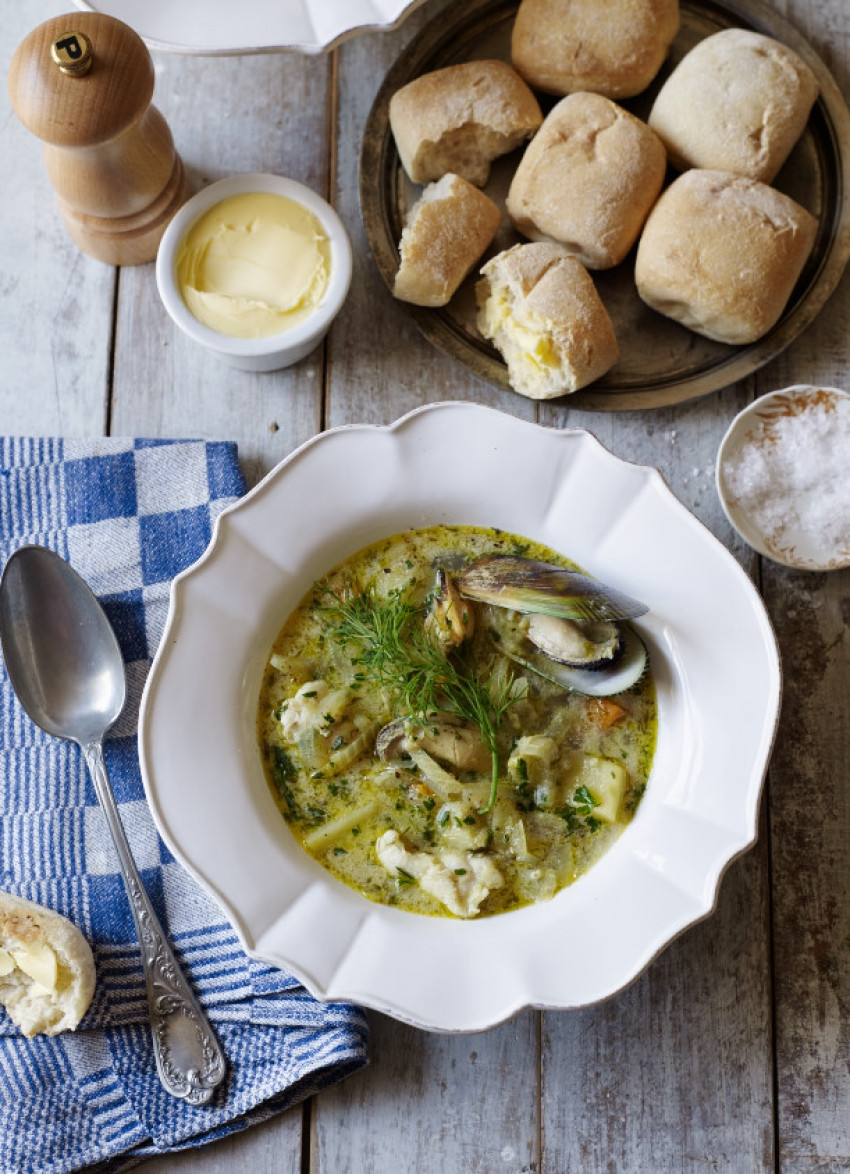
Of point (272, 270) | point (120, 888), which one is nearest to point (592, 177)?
point (272, 270)

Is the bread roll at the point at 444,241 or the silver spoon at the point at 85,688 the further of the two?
the bread roll at the point at 444,241

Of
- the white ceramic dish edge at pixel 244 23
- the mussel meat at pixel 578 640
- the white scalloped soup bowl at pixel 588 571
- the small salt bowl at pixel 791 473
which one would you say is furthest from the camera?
the small salt bowl at pixel 791 473

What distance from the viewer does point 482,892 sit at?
7.07 feet

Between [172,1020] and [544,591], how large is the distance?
Answer: 1.20 m

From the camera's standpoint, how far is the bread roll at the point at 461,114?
7.96 ft

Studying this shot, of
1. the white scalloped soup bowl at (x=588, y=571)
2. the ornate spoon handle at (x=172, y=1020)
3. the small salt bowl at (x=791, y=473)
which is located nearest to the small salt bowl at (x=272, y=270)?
the white scalloped soup bowl at (x=588, y=571)

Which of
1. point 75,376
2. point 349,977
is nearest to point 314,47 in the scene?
point 75,376

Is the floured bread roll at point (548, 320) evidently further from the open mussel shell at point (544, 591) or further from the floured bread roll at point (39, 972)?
the floured bread roll at point (39, 972)

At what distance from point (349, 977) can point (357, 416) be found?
127 cm

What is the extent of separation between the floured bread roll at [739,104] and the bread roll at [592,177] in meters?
0.09

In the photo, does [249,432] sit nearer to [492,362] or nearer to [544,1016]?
[492,362]

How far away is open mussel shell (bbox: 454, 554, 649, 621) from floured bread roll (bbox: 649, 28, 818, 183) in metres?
1.04

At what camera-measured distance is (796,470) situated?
2482mm

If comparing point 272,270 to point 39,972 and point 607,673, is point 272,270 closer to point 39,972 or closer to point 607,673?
point 607,673
